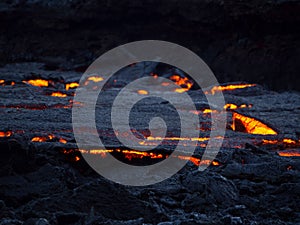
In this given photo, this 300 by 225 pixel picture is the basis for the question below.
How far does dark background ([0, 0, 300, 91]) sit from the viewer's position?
8258 millimetres

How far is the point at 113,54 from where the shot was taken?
30.4 ft

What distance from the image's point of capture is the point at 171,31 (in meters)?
9.24

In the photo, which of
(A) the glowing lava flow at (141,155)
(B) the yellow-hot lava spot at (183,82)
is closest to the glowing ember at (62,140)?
(A) the glowing lava flow at (141,155)

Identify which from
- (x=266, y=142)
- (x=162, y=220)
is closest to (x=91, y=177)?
(x=162, y=220)

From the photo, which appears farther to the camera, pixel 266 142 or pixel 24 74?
pixel 24 74

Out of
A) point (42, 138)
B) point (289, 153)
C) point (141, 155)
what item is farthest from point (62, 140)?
point (289, 153)

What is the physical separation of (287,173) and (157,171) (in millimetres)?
1196

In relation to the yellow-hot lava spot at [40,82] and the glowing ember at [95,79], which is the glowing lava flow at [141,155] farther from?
the glowing ember at [95,79]

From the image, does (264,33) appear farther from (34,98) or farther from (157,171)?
(157,171)

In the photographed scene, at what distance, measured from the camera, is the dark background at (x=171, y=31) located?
826cm

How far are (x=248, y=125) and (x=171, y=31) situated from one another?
4.01 m

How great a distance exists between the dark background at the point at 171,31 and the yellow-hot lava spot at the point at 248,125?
258cm

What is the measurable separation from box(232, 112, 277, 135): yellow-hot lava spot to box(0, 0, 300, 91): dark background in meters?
2.58

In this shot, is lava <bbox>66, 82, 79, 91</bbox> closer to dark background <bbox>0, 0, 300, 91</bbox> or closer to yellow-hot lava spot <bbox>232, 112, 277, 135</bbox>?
dark background <bbox>0, 0, 300, 91</bbox>
